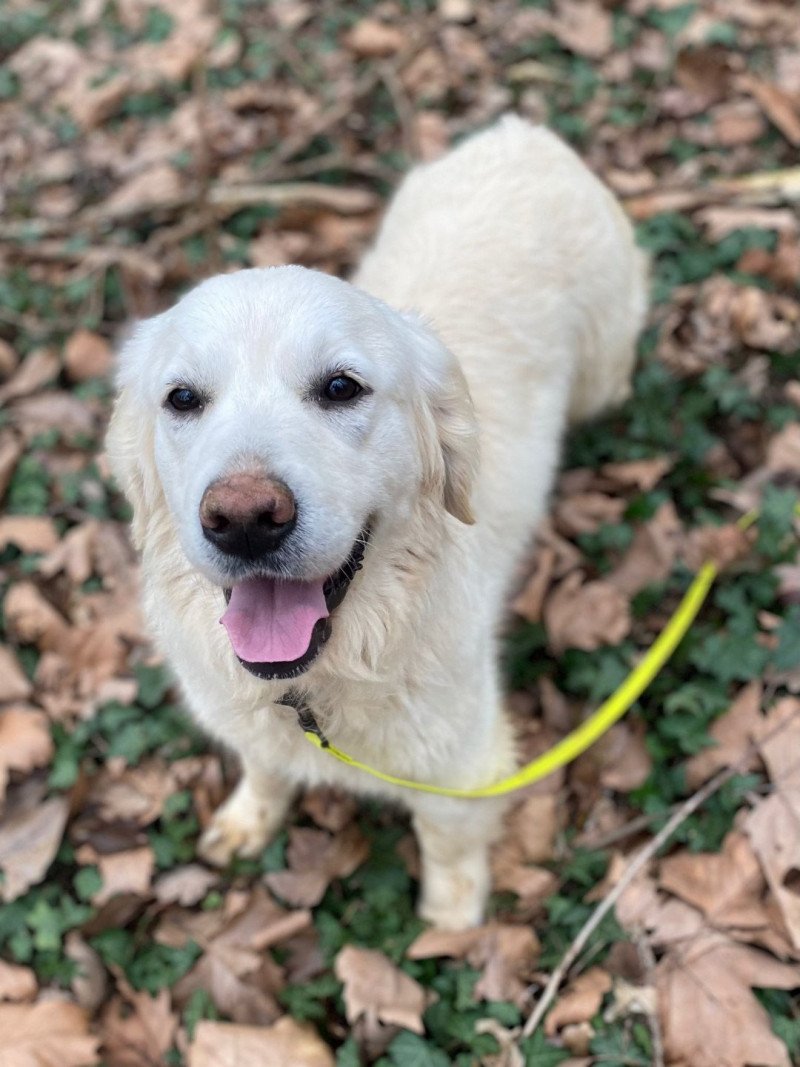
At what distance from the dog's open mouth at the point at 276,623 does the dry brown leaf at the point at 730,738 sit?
1635mm

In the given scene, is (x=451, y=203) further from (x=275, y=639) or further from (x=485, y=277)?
(x=275, y=639)

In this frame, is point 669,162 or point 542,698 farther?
point 669,162

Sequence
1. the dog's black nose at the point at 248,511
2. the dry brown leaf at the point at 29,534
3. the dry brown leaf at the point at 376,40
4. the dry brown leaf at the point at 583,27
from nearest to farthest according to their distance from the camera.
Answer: the dog's black nose at the point at 248,511 → the dry brown leaf at the point at 29,534 → the dry brown leaf at the point at 583,27 → the dry brown leaf at the point at 376,40

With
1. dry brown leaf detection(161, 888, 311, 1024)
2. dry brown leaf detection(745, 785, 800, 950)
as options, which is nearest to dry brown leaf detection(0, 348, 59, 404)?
dry brown leaf detection(161, 888, 311, 1024)

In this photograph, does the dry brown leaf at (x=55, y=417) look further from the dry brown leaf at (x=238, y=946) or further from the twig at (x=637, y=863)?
the twig at (x=637, y=863)

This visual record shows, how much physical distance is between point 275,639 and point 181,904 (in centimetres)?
151

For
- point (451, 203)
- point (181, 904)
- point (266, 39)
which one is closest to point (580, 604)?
point (451, 203)

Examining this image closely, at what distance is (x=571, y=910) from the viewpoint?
108 inches

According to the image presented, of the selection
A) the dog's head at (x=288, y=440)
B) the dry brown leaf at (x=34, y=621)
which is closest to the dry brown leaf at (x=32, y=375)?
the dry brown leaf at (x=34, y=621)

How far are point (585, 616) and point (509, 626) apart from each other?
30 cm

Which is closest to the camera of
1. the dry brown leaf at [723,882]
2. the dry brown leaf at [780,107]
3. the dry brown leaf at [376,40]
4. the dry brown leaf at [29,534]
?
the dry brown leaf at [723,882]

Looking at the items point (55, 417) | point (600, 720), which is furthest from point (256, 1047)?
point (55, 417)

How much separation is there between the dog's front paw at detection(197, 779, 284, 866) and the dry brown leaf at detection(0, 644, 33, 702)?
0.95 metres

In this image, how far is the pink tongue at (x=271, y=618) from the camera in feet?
6.39
